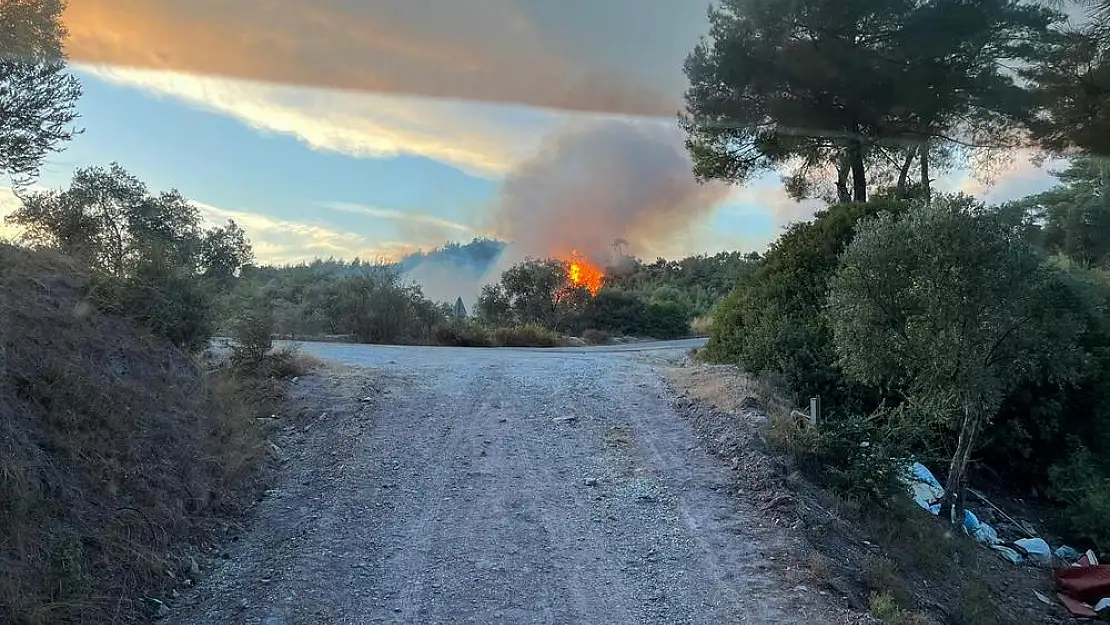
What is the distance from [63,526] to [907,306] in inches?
331

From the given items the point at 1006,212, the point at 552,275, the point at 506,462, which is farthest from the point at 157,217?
the point at 552,275

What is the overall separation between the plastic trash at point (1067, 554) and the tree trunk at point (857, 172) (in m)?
9.52

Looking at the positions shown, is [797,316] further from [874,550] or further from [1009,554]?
[874,550]

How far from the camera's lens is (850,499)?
7.64 meters

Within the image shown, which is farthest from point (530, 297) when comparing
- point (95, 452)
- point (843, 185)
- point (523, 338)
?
point (95, 452)

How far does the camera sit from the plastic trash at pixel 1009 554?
31.8ft

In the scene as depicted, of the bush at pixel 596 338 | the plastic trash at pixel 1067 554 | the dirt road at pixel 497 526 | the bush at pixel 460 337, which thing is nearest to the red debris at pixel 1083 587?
the plastic trash at pixel 1067 554

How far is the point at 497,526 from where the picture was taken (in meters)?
6.38

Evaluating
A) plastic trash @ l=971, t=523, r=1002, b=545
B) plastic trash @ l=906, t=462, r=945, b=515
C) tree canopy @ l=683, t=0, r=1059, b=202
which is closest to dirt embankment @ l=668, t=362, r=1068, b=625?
plastic trash @ l=971, t=523, r=1002, b=545

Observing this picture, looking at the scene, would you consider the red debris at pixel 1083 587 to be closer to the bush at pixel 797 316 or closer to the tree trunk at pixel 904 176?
the bush at pixel 797 316

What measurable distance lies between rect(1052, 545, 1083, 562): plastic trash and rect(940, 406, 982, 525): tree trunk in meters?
1.88

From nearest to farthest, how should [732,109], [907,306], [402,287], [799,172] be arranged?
[907,306] < [732,109] < [799,172] < [402,287]

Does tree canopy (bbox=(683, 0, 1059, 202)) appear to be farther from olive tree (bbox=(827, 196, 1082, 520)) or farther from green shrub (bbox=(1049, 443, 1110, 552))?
olive tree (bbox=(827, 196, 1082, 520))

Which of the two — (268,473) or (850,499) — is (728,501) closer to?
(850,499)
